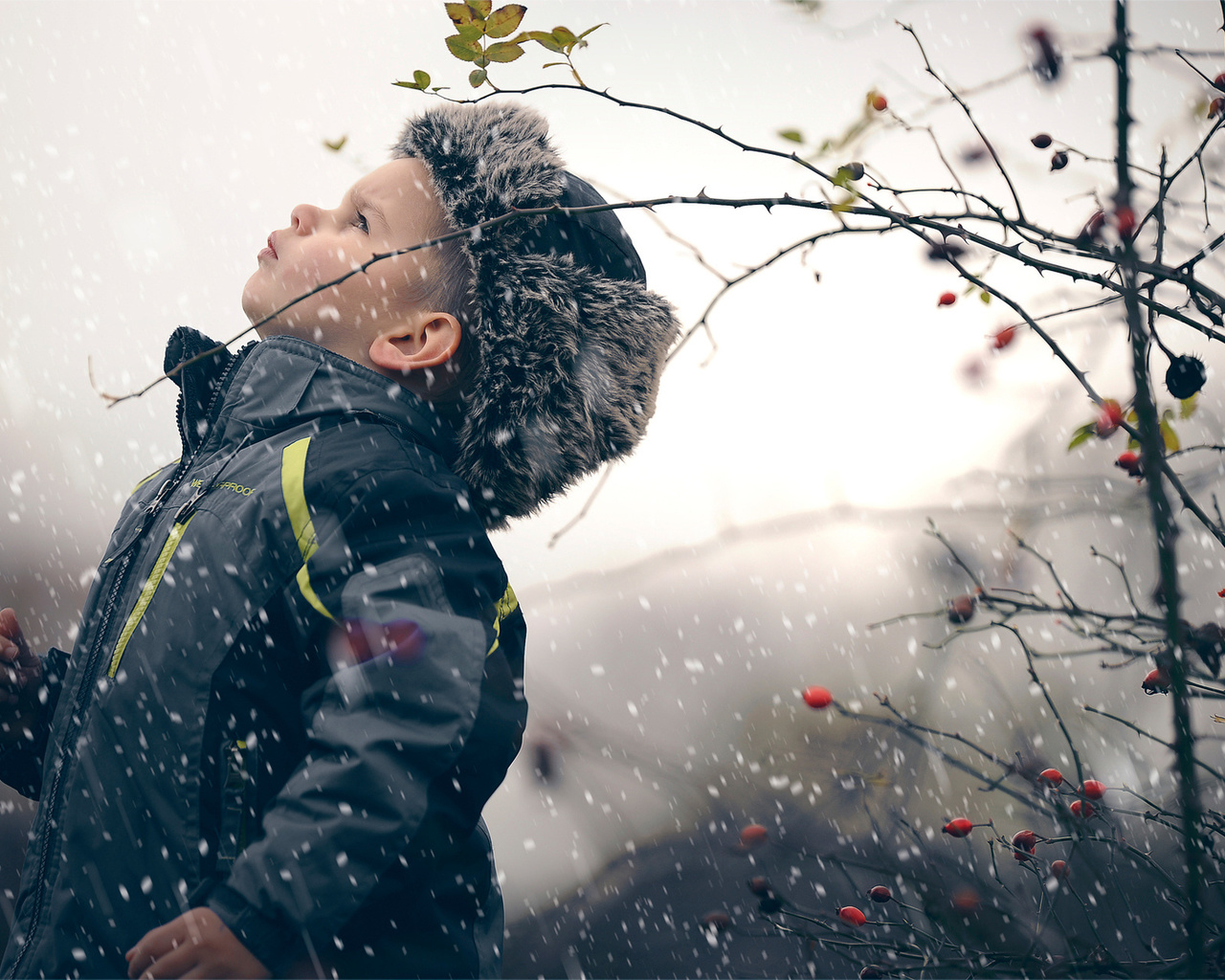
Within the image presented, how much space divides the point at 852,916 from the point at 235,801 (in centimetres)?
76

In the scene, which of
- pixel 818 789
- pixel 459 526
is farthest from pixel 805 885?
pixel 459 526

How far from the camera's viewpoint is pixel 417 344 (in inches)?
39.9

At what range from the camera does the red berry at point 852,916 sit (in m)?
0.88

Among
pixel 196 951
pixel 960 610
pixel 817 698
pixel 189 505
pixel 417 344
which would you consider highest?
pixel 417 344

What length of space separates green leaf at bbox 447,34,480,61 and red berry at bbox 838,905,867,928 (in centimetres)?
106

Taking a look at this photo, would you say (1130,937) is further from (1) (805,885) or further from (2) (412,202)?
(2) (412,202)

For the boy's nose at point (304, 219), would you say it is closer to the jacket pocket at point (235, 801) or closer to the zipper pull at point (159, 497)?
the zipper pull at point (159, 497)

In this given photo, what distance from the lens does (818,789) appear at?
1512 millimetres

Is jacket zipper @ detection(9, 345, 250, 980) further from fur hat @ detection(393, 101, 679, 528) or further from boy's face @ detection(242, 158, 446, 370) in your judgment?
fur hat @ detection(393, 101, 679, 528)

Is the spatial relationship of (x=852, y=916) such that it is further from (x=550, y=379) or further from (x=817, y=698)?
(x=550, y=379)

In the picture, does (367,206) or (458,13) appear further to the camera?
(367,206)

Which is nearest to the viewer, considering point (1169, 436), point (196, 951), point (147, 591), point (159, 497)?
point (196, 951)

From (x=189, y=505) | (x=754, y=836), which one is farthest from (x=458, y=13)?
(x=754, y=836)

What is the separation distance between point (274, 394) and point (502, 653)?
45cm
